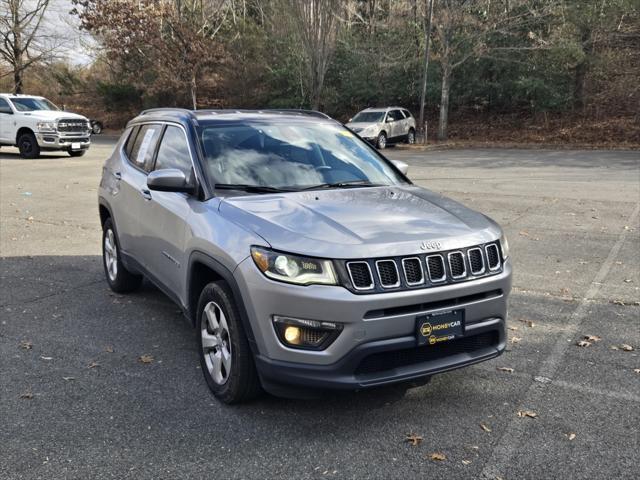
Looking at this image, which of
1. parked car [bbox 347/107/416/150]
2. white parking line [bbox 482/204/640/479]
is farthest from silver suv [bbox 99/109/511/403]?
parked car [bbox 347/107/416/150]

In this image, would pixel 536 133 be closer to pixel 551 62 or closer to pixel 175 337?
pixel 551 62

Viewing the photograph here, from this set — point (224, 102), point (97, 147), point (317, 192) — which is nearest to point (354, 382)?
point (317, 192)

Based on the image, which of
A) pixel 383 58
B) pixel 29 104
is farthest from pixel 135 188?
pixel 383 58

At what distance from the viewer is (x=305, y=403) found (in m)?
3.79

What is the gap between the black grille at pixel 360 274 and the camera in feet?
10.4

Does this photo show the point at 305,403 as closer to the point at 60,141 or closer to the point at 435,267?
the point at 435,267

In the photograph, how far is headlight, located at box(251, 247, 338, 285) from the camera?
319cm

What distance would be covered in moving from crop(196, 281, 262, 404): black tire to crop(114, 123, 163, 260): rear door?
1458 mm

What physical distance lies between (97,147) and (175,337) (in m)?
24.0

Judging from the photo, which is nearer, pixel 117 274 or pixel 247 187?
pixel 247 187

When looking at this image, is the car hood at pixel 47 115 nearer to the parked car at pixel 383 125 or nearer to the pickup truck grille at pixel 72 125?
the pickup truck grille at pixel 72 125

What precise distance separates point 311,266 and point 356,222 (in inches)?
18.5

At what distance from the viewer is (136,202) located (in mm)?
5223

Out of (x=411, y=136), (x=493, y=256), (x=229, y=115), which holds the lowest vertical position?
(x=411, y=136)
